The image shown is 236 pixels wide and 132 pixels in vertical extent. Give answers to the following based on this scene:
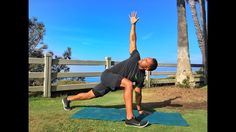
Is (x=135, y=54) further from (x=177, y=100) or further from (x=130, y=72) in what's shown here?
(x=177, y=100)

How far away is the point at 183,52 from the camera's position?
1291cm

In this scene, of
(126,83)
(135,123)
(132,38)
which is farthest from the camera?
(132,38)

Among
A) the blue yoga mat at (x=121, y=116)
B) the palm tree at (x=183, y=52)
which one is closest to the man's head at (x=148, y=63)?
the blue yoga mat at (x=121, y=116)

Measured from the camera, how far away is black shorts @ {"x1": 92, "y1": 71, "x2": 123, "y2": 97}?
5531 mm

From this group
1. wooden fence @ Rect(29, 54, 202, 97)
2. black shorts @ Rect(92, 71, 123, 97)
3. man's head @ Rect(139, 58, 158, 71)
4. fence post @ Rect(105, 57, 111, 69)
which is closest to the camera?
man's head @ Rect(139, 58, 158, 71)

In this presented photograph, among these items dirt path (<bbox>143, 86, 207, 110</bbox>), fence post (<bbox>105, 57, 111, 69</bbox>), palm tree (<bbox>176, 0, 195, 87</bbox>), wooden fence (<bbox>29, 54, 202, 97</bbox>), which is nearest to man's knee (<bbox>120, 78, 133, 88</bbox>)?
dirt path (<bbox>143, 86, 207, 110</bbox>)

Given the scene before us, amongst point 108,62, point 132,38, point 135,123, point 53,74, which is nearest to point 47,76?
point 53,74

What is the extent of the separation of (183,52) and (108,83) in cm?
800

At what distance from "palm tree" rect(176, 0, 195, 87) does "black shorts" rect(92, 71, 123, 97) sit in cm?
766

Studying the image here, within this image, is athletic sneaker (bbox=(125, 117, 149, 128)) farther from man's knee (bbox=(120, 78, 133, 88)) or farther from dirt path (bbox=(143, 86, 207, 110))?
dirt path (bbox=(143, 86, 207, 110))
